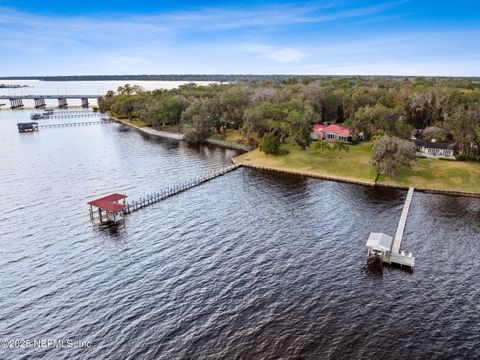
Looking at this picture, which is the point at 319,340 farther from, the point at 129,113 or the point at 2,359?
the point at 129,113

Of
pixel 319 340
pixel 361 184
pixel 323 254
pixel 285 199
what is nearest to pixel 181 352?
pixel 319 340

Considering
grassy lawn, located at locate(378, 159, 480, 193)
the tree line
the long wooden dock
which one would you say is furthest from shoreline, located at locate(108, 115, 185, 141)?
the long wooden dock

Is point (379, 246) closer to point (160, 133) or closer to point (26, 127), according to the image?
point (160, 133)

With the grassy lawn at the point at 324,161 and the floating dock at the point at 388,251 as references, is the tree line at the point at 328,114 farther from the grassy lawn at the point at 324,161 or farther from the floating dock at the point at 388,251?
the floating dock at the point at 388,251

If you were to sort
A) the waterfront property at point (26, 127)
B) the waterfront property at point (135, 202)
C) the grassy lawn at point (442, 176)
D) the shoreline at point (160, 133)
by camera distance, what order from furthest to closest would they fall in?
the waterfront property at point (26, 127) < the shoreline at point (160, 133) < the grassy lawn at point (442, 176) < the waterfront property at point (135, 202)

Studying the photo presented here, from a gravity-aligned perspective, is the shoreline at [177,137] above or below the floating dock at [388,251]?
above

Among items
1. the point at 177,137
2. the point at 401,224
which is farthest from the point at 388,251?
the point at 177,137

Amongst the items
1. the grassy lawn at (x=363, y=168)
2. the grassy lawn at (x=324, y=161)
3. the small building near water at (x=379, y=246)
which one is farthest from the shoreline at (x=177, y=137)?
the small building near water at (x=379, y=246)
